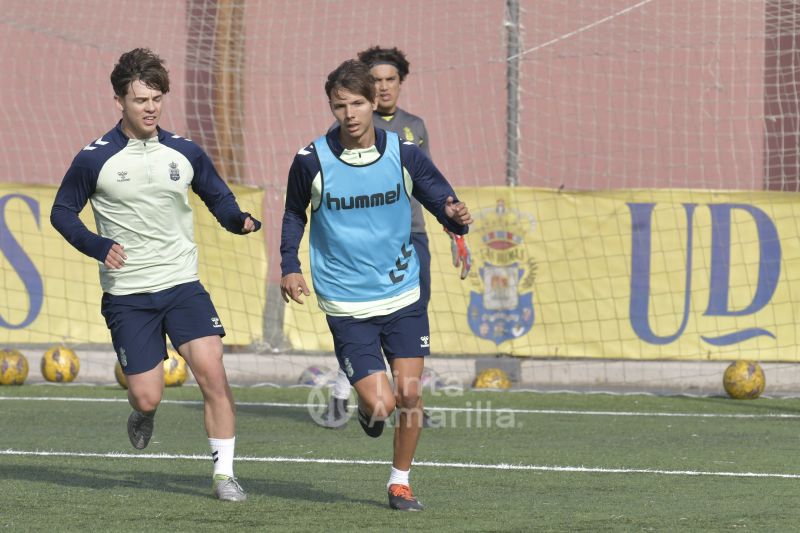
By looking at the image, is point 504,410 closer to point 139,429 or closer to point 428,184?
point 139,429

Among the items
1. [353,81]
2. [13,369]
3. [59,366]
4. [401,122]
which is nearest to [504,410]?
[401,122]

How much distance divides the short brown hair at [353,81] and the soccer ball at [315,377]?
228 inches

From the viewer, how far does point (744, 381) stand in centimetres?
1161

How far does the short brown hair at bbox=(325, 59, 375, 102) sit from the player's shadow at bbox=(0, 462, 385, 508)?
6.04 feet

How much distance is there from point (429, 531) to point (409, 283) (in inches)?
48.6

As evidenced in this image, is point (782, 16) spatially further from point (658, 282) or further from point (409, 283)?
point (409, 283)

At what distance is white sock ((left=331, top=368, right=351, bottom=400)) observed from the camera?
388 inches

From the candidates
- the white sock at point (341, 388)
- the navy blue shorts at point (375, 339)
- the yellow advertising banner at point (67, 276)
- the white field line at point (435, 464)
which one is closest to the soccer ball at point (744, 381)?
the white sock at point (341, 388)

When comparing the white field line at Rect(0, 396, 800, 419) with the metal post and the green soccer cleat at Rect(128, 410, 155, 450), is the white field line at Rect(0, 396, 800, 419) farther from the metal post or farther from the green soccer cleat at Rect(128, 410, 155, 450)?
the green soccer cleat at Rect(128, 410, 155, 450)

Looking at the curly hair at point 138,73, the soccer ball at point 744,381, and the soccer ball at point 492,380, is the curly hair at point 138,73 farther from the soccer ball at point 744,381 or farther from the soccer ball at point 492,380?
the soccer ball at point 744,381

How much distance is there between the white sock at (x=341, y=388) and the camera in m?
9.86

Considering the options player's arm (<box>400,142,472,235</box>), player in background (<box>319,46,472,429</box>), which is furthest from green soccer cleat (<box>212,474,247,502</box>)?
player in background (<box>319,46,472,429</box>)

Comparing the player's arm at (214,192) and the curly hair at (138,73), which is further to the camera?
the player's arm at (214,192)

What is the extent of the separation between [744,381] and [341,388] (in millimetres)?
3473
